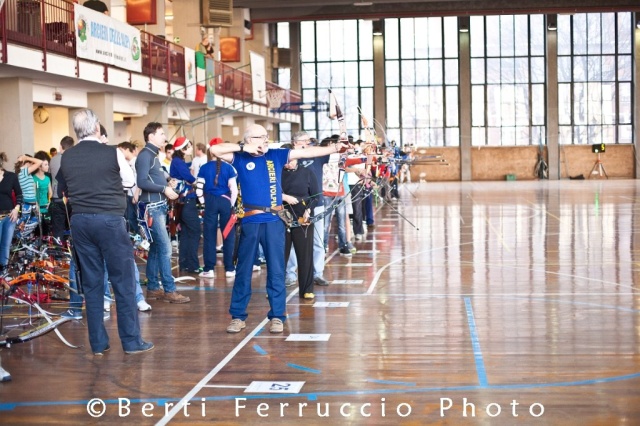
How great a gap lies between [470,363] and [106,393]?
264cm

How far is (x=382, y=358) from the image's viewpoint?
713 cm

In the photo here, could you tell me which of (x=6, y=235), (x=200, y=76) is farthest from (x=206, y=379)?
(x=200, y=76)

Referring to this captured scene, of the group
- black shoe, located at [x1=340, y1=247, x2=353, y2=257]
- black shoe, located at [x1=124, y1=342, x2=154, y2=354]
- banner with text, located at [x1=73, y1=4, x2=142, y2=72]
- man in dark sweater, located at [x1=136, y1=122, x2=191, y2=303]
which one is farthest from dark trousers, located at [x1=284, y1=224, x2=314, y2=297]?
banner with text, located at [x1=73, y1=4, x2=142, y2=72]

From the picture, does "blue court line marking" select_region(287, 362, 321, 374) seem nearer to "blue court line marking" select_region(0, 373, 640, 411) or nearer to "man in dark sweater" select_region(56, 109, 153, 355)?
"blue court line marking" select_region(0, 373, 640, 411)

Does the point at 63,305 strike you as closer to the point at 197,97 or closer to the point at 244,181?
the point at 244,181

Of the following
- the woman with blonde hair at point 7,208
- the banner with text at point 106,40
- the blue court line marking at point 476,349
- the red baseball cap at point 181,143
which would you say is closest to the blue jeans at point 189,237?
the red baseball cap at point 181,143

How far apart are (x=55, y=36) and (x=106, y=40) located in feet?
6.40

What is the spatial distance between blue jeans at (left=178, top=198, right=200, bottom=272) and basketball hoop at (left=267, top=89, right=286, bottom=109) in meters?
26.0

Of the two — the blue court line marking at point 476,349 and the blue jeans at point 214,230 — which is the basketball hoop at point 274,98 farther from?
the blue court line marking at point 476,349

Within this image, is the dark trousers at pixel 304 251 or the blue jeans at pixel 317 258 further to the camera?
the blue jeans at pixel 317 258

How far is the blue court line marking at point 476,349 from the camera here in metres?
6.39

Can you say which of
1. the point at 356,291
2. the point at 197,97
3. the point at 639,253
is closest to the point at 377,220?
the point at 197,97

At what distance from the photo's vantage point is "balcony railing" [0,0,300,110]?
16.6m

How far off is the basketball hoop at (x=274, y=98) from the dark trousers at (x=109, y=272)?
31774 mm
